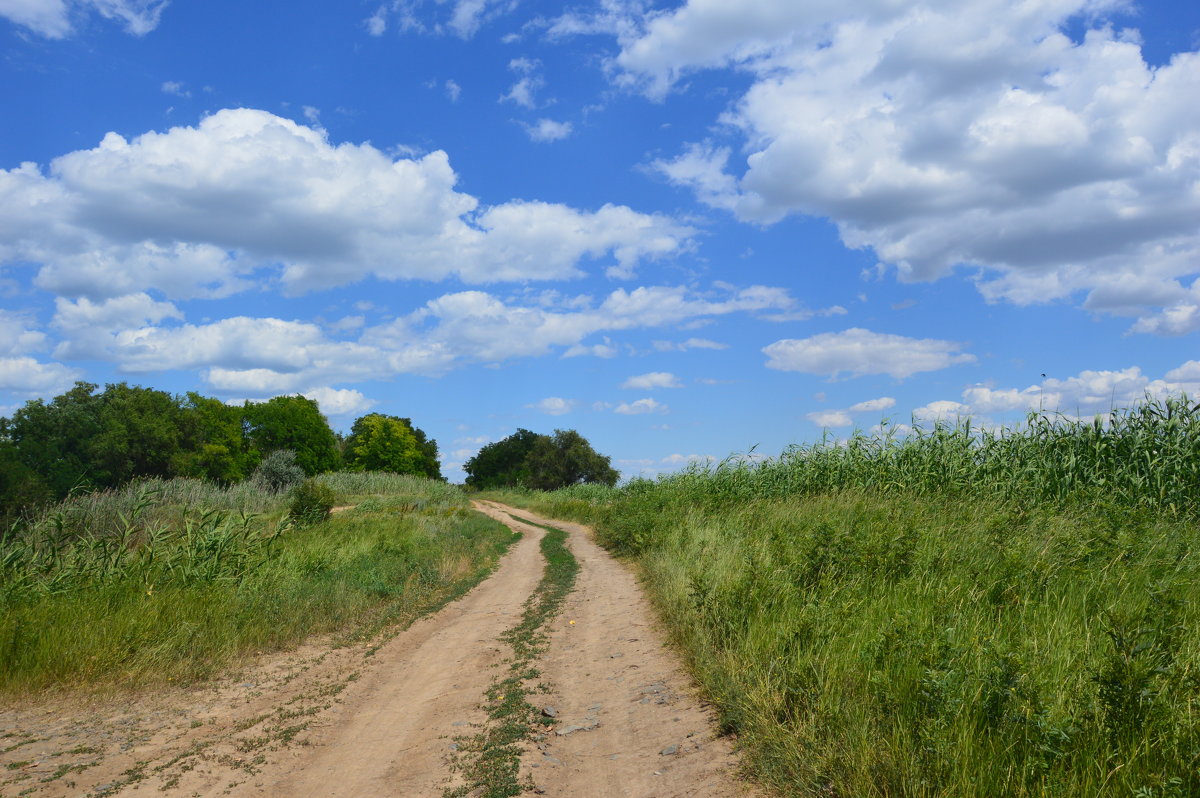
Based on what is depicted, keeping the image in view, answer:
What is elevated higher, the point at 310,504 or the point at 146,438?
the point at 146,438

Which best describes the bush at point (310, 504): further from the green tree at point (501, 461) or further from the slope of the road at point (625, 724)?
the green tree at point (501, 461)

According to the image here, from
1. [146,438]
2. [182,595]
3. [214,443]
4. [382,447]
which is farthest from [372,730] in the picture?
[382,447]

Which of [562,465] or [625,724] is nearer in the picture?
[625,724]

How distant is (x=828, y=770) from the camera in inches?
165

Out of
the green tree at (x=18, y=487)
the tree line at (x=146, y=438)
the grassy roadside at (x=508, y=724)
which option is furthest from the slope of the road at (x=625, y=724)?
the tree line at (x=146, y=438)

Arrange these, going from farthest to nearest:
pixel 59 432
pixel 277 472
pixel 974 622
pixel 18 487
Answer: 1. pixel 59 432
2. pixel 277 472
3. pixel 18 487
4. pixel 974 622

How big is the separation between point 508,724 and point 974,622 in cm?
425

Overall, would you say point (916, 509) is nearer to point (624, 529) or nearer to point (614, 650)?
point (614, 650)

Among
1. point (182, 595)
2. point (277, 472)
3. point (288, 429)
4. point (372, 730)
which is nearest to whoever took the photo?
point (372, 730)

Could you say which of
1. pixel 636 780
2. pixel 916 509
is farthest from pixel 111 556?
pixel 916 509

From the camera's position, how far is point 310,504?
71.6 ft

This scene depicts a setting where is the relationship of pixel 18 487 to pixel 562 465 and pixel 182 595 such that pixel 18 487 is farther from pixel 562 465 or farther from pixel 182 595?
pixel 562 465

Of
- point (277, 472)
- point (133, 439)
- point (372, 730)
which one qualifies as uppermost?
point (133, 439)

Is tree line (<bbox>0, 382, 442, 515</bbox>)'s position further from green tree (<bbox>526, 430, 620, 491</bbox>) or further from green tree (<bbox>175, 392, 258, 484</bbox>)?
green tree (<bbox>526, 430, 620, 491</bbox>)
